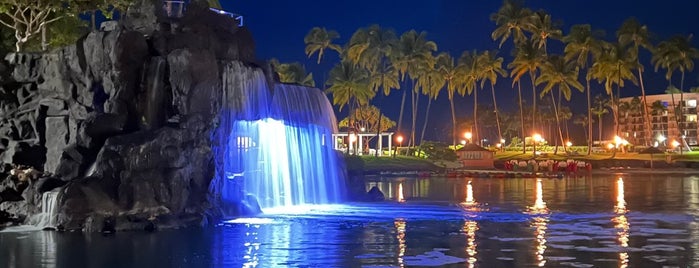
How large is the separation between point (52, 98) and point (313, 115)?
13.4 meters

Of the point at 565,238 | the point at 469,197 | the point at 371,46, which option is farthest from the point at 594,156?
the point at 565,238

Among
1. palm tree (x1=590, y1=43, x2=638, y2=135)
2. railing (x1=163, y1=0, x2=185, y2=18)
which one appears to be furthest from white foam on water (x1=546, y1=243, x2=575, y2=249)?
palm tree (x1=590, y1=43, x2=638, y2=135)

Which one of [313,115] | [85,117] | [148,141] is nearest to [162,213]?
[148,141]

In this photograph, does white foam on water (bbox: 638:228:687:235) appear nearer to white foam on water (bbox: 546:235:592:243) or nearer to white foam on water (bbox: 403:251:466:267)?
white foam on water (bbox: 546:235:592:243)

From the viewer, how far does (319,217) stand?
29.3 m

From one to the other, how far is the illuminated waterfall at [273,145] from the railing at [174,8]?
309 cm

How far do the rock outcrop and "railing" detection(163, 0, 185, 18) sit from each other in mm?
652

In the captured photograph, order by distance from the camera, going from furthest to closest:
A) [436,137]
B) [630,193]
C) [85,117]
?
1. [436,137]
2. [630,193]
3. [85,117]

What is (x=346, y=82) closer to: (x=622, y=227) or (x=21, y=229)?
(x=622, y=227)

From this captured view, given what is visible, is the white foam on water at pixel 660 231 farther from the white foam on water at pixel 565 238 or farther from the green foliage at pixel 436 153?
the green foliage at pixel 436 153

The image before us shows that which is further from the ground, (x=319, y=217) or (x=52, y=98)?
(x=52, y=98)

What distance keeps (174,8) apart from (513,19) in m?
67.8

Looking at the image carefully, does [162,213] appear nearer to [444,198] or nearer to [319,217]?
[319,217]

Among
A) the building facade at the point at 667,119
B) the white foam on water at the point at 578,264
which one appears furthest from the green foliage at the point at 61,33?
the building facade at the point at 667,119
